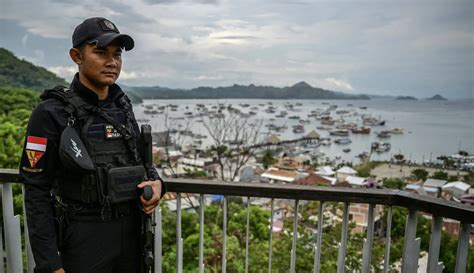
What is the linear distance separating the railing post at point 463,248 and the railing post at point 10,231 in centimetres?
225

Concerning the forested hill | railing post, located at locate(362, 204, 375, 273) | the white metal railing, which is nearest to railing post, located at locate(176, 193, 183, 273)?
the white metal railing

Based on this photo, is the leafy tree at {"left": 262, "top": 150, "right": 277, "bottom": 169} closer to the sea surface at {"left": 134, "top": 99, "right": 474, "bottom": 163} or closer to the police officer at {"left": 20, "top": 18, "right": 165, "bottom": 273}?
the sea surface at {"left": 134, "top": 99, "right": 474, "bottom": 163}

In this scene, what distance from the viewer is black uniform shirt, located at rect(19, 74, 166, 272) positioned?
1112mm

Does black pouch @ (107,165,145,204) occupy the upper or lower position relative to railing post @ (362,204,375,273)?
upper

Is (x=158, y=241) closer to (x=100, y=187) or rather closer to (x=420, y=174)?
(x=100, y=187)

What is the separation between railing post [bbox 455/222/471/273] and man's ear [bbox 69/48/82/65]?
68.3 inches

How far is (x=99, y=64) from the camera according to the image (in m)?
1.19

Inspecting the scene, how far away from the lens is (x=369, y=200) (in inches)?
59.8

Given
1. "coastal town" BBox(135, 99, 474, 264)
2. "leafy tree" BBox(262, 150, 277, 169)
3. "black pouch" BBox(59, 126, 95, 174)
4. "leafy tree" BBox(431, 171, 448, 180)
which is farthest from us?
"leafy tree" BBox(262, 150, 277, 169)

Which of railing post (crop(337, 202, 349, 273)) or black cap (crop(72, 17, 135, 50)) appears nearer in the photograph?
black cap (crop(72, 17, 135, 50))

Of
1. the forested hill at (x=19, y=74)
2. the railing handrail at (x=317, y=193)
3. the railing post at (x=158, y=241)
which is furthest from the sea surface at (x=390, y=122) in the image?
the railing handrail at (x=317, y=193)

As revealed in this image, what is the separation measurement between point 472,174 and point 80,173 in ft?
31.0

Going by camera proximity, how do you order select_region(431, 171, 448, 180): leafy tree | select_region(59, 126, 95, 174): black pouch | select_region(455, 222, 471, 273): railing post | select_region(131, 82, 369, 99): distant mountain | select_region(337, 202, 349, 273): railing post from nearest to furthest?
select_region(59, 126, 95, 174): black pouch < select_region(455, 222, 471, 273): railing post < select_region(337, 202, 349, 273): railing post < select_region(431, 171, 448, 180): leafy tree < select_region(131, 82, 369, 99): distant mountain

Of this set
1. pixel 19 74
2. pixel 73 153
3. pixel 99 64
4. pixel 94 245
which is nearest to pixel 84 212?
pixel 94 245
